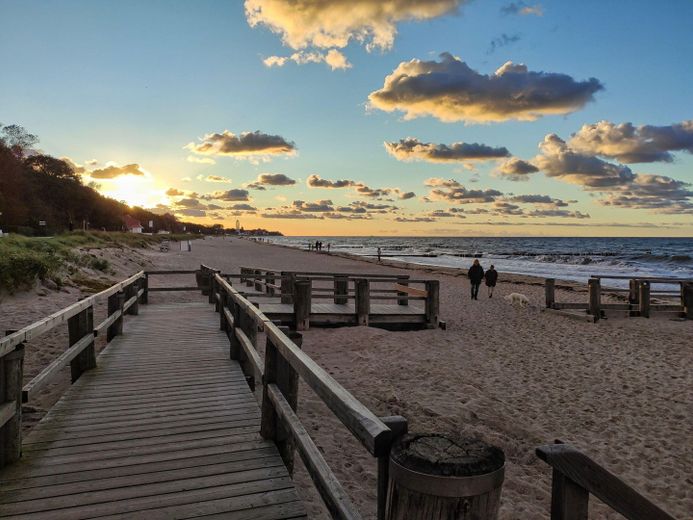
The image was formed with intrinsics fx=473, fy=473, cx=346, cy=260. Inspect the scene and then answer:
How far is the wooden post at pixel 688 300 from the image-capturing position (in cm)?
1603

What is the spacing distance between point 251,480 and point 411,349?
294 inches

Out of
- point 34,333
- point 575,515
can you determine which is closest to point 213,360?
point 34,333

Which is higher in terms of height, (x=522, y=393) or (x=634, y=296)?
(x=634, y=296)

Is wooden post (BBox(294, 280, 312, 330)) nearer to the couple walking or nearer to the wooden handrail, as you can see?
the wooden handrail

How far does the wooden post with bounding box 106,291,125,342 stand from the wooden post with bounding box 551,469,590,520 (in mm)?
8293

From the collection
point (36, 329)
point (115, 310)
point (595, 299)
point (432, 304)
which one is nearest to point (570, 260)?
point (595, 299)

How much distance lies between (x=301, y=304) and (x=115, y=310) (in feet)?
14.3

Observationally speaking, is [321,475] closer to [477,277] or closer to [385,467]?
[385,467]

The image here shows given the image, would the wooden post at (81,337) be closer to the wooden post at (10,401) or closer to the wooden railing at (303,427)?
the wooden railing at (303,427)

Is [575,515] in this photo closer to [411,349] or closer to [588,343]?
[411,349]

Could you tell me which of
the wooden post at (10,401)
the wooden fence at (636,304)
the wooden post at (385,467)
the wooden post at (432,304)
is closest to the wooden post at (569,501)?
the wooden post at (385,467)

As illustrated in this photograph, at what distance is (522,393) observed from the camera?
8.05 meters

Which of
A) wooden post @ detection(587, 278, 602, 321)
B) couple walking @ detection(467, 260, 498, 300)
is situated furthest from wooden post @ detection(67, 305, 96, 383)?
couple walking @ detection(467, 260, 498, 300)

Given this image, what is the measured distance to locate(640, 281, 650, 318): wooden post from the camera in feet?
52.1
